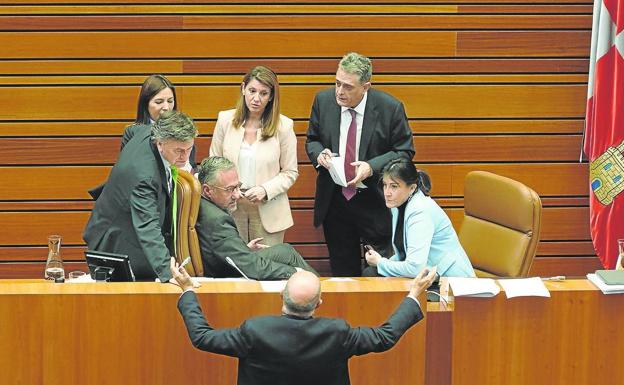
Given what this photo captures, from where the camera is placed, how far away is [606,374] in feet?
12.9

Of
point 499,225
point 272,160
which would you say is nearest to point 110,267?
point 272,160

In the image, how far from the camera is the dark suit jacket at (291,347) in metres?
3.27

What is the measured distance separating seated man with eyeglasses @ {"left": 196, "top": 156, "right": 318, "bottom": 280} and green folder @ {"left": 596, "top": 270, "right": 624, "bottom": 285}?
1188mm

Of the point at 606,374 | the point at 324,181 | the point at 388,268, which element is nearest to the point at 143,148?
the point at 388,268

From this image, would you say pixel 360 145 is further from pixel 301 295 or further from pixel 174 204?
pixel 301 295

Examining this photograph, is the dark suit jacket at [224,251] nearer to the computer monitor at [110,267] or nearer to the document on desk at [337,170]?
the computer monitor at [110,267]

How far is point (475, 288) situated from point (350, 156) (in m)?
1.86

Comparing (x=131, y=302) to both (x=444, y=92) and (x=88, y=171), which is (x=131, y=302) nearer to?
(x=88, y=171)

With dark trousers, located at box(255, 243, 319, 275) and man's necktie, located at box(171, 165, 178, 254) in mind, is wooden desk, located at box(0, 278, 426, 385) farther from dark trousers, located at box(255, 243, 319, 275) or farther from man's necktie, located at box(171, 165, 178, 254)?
dark trousers, located at box(255, 243, 319, 275)

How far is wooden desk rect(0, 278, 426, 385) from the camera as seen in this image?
3.79 meters

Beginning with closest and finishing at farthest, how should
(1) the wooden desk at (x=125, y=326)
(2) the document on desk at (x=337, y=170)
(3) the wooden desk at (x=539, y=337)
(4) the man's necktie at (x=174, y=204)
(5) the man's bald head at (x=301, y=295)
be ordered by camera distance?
(5) the man's bald head at (x=301, y=295), (1) the wooden desk at (x=125, y=326), (3) the wooden desk at (x=539, y=337), (4) the man's necktie at (x=174, y=204), (2) the document on desk at (x=337, y=170)

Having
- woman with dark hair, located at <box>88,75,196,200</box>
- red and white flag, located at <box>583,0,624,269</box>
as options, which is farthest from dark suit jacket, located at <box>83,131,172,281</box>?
red and white flag, located at <box>583,0,624,269</box>

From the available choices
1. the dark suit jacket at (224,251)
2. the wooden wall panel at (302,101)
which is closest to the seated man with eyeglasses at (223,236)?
the dark suit jacket at (224,251)

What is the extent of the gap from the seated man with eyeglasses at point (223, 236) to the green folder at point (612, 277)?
3.90 ft
